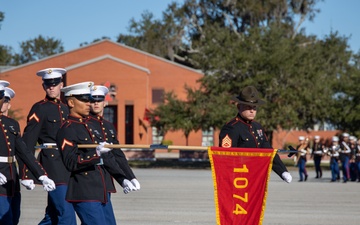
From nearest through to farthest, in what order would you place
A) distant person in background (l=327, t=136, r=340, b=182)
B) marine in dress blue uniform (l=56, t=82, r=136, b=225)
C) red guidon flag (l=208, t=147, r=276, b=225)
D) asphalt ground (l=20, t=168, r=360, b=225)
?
marine in dress blue uniform (l=56, t=82, r=136, b=225), red guidon flag (l=208, t=147, r=276, b=225), asphalt ground (l=20, t=168, r=360, b=225), distant person in background (l=327, t=136, r=340, b=182)

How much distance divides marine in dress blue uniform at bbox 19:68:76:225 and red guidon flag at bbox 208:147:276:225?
1891 mm

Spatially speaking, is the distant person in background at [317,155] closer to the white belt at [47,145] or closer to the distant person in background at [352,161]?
the distant person in background at [352,161]

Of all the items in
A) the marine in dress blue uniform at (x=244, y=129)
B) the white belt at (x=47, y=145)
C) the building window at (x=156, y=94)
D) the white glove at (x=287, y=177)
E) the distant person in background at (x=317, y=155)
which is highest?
the building window at (x=156, y=94)

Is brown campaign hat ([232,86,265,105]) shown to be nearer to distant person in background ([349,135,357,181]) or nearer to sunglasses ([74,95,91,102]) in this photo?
sunglasses ([74,95,91,102])

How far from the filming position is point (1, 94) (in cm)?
920

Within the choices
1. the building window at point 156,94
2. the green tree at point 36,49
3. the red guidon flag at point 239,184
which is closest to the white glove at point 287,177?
the red guidon flag at point 239,184

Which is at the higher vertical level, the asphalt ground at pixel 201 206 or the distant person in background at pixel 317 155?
the distant person in background at pixel 317 155

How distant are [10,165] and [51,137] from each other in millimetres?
1225

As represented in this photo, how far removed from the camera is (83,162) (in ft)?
26.9

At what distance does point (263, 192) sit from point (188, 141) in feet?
Result: 182

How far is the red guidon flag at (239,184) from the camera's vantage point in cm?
871

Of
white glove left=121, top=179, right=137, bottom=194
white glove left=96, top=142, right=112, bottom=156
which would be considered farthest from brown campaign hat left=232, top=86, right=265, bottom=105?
white glove left=96, top=142, right=112, bottom=156

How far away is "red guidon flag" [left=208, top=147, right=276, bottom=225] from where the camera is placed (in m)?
8.71

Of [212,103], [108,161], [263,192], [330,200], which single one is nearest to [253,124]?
[263,192]
